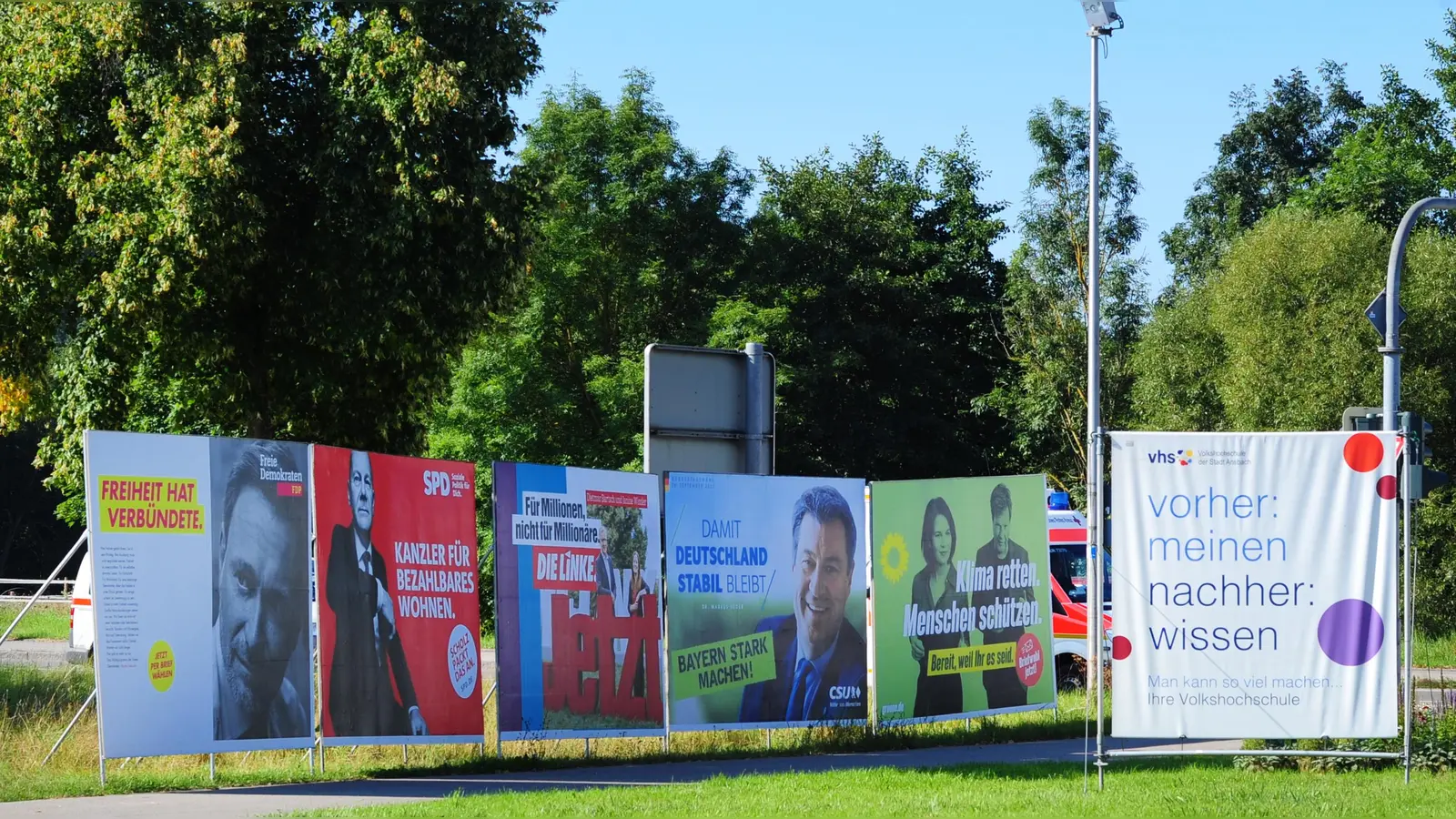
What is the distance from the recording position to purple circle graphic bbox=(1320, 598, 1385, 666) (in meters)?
11.3

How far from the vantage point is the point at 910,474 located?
47656 millimetres

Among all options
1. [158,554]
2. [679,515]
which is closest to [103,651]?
[158,554]

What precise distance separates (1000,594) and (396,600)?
7.07 metres

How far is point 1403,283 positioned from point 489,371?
24084 millimetres

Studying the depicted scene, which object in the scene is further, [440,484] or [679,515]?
[679,515]

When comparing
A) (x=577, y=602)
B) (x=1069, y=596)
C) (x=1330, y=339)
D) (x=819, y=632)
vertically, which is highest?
Result: (x=1330, y=339)

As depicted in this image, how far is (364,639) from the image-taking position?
43.6 feet

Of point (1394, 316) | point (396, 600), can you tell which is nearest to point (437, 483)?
point (396, 600)

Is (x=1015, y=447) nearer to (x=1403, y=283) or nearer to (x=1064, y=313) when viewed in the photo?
(x=1064, y=313)

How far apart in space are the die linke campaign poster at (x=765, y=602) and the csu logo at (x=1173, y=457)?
5.24m

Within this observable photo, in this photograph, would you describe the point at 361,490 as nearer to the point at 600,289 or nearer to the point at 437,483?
the point at 437,483

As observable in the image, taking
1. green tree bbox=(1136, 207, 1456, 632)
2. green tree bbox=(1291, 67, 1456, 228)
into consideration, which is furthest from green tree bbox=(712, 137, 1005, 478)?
green tree bbox=(1291, 67, 1456, 228)

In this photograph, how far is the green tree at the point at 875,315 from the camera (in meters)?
45.2

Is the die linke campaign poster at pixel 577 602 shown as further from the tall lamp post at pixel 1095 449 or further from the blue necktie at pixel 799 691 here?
the tall lamp post at pixel 1095 449
